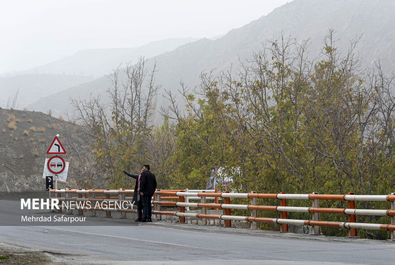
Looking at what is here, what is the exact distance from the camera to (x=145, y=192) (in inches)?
882

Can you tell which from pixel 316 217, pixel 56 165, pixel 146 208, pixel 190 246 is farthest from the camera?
pixel 56 165

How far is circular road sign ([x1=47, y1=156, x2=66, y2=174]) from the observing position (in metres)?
26.0

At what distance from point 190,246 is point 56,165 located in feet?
42.6

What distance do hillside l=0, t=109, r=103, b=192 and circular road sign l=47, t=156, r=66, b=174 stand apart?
111ft

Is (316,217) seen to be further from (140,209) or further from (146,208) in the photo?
(140,209)

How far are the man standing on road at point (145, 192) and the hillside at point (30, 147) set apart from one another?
37.9 m

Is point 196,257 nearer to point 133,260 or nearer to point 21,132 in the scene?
point 133,260

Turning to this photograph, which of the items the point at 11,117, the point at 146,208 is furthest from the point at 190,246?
the point at 11,117

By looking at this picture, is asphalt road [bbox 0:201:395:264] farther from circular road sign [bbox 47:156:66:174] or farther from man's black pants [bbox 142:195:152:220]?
circular road sign [bbox 47:156:66:174]

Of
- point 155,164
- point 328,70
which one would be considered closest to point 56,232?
point 328,70

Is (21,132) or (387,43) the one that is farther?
(387,43)

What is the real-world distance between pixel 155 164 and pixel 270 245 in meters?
24.7

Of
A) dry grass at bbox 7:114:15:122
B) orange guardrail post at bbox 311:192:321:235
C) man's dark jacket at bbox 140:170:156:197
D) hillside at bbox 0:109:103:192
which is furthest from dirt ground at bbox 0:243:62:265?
dry grass at bbox 7:114:15:122

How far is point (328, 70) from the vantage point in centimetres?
2752
